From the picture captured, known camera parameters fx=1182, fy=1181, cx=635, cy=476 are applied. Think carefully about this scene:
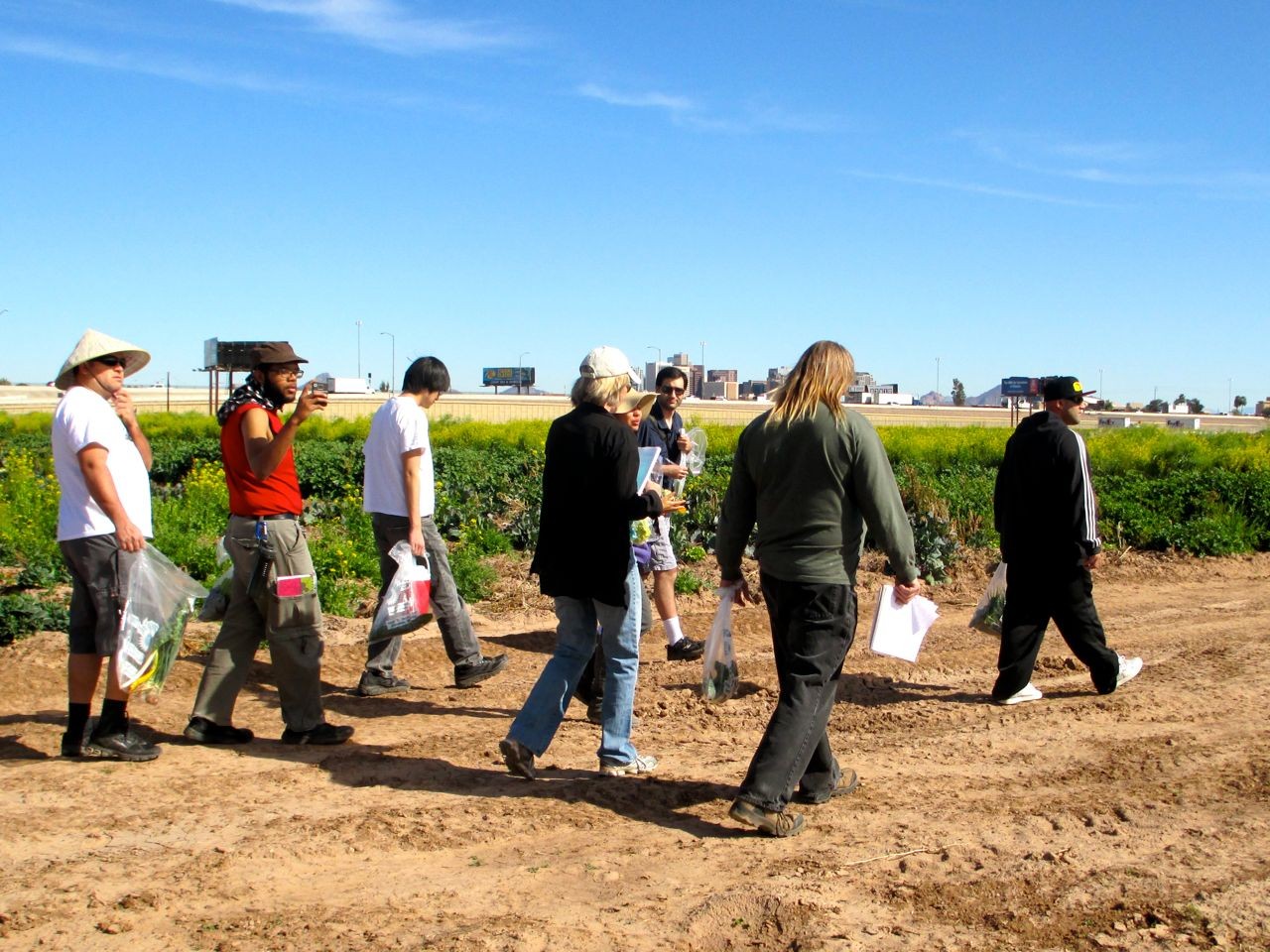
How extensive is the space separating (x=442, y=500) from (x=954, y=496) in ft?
17.5

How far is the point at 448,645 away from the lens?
22.7 feet

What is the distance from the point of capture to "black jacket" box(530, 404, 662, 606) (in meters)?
5.05

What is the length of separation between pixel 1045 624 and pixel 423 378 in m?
3.78

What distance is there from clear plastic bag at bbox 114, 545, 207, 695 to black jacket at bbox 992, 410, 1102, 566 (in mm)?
4413

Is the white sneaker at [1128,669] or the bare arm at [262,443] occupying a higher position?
the bare arm at [262,443]

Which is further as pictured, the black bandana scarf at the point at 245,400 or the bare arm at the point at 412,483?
the bare arm at the point at 412,483

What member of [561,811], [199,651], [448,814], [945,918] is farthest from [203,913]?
[199,651]

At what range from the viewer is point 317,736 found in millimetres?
5742

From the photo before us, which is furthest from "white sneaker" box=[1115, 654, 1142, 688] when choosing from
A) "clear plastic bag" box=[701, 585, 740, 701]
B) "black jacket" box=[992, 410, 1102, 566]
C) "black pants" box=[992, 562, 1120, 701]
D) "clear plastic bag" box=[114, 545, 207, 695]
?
"clear plastic bag" box=[114, 545, 207, 695]

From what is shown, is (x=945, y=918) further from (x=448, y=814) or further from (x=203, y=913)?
(x=203, y=913)

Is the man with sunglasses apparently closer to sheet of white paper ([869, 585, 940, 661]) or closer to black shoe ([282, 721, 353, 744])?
black shoe ([282, 721, 353, 744])

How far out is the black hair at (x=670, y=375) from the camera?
7430 mm

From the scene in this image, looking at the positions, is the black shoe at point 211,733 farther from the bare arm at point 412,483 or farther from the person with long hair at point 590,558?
the person with long hair at point 590,558

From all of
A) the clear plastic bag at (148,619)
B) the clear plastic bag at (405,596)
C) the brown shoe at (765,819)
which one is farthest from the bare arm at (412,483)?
the brown shoe at (765,819)
